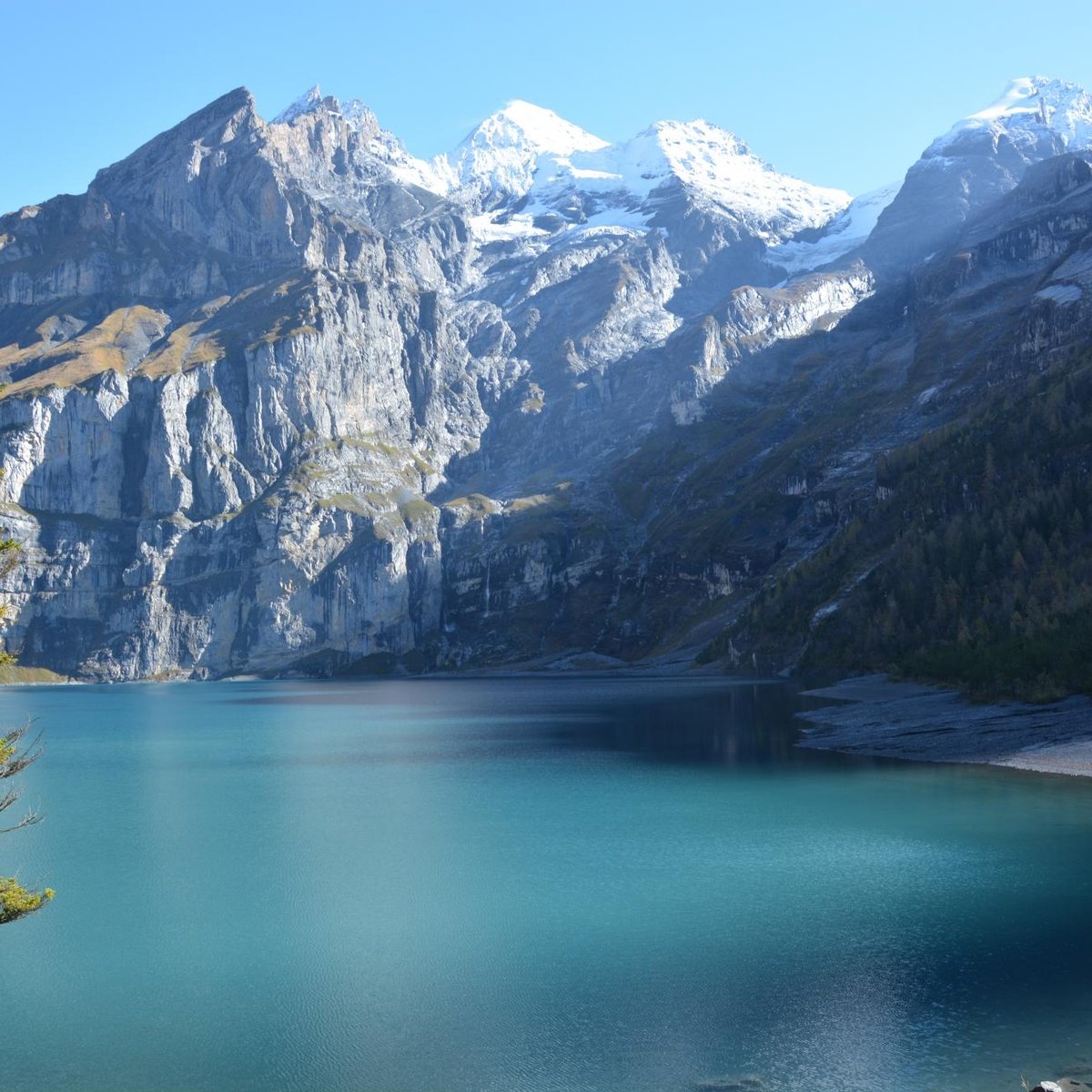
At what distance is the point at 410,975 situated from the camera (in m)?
39.2

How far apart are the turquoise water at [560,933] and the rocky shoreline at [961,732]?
18.8 ft

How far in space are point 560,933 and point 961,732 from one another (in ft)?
204

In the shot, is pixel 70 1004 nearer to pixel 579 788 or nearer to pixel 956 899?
pixel 956 899

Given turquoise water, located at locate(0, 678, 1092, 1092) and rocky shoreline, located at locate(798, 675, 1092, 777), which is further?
rocky shoreline, located at locate(798, 675, 1092, 777)

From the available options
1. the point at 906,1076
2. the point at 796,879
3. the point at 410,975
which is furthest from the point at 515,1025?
the point at 796,879

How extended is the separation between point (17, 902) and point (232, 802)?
5618 cm

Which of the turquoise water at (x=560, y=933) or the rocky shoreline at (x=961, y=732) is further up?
the rocky shoreline at (x=961, y=732)

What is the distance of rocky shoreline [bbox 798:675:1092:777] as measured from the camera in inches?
3292

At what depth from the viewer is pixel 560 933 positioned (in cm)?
4431

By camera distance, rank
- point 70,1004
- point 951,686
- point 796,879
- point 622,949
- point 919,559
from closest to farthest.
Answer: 1. point 70,1004
2. point 622,949
3. point 796,879
4. point 951,686
5. point 919,559

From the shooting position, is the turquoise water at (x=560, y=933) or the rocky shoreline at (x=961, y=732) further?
the rocky shoreline at (x=961, y=732)

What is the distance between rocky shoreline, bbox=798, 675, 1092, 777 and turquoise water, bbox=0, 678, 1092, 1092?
574cm

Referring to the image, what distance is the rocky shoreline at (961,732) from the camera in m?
83.6

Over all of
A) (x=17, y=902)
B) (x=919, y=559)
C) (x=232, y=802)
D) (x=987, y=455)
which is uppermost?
(x=987, y=455)
